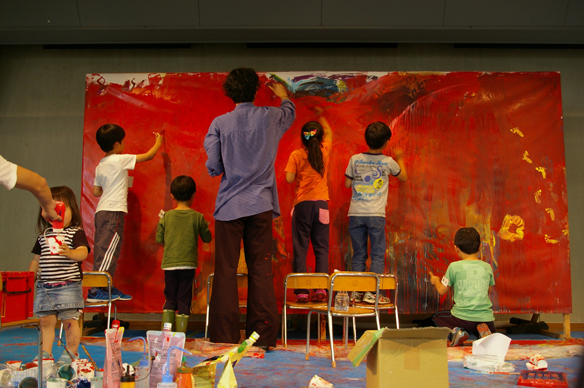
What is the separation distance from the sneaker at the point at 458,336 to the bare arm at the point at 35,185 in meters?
3.29

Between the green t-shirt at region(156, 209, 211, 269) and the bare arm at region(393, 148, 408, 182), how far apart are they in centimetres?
203

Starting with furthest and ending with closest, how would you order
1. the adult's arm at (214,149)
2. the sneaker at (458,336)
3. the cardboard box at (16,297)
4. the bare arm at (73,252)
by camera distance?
the sneaker at (458,336)
the adult's arm at (214,149)
the bare arm at (73,252)
the cardboard box at (16,297)

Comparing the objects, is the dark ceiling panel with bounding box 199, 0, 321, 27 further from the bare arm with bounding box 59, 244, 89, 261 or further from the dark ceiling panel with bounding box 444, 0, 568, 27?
the bare arm with bounding box 59, 244, 89, 261

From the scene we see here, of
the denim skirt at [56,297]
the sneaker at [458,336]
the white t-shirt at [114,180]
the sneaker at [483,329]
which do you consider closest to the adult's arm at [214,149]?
the denim skirt at [56,297]

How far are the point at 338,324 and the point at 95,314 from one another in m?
2.78

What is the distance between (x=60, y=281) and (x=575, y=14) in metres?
5.70

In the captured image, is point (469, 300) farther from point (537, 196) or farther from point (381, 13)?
point (381, 13)

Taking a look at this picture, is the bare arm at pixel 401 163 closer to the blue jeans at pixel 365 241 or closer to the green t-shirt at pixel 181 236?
the blue jeans at pixel 365 241

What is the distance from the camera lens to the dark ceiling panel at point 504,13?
515 centimetres

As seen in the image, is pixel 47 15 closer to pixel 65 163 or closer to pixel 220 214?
pixel 65 163

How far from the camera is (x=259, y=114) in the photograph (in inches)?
145

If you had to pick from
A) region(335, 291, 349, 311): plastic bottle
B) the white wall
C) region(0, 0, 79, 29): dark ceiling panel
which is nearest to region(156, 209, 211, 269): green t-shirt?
region(335, 291, 349, 311): plastic bottle

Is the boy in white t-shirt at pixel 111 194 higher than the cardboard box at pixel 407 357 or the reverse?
higher

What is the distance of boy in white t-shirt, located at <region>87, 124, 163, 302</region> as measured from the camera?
464 centimetres
